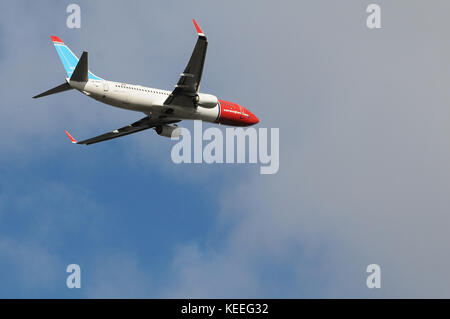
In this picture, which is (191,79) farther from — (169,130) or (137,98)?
(169,130)

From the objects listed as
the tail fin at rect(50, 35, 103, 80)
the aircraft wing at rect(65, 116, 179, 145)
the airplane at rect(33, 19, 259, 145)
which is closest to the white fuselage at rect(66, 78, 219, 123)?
the airplane at rect(33, 19, 259, 145)

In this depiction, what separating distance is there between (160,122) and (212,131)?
596cm

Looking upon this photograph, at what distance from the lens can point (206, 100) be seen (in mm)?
73625

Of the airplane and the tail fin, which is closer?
the airplane

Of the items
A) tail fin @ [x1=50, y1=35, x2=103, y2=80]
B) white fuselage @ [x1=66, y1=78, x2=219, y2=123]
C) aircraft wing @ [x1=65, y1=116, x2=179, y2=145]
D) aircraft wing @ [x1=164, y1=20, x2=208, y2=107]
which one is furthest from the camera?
aircraft wing @ [x1=65, y1=116, x2=179, y2=145]

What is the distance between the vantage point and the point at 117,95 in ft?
233

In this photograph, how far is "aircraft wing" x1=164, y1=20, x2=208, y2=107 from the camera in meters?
67.5

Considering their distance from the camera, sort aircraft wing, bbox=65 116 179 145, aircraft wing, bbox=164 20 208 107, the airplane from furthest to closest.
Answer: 1. aircraft wing, bbox=65 116 179 145
2. the airplane
3. aircraft wing, bbox=164 20 208 107

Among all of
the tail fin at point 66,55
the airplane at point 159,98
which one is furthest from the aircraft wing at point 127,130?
the tail fin at point 66,55

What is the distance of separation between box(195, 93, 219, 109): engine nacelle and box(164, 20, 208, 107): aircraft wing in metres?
0.47

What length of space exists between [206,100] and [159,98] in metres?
4.35

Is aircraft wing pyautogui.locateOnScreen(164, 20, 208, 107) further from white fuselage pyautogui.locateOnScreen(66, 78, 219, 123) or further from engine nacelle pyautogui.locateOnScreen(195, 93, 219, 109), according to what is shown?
white fuselage pyautogui.locateOnScreen(66, 78, 219, 123)
